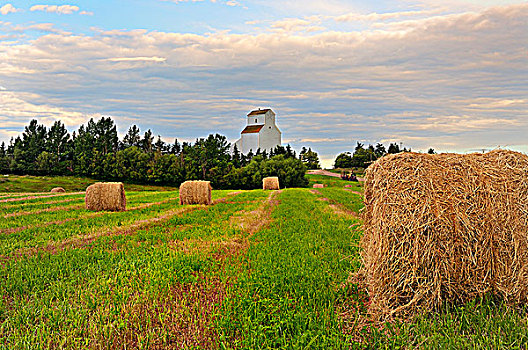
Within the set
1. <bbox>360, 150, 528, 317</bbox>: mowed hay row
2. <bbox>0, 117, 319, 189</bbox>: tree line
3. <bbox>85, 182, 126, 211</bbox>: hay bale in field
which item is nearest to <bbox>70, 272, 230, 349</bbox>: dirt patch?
<bbox>360, 150, 528, 317</bbox>: mowed hay row

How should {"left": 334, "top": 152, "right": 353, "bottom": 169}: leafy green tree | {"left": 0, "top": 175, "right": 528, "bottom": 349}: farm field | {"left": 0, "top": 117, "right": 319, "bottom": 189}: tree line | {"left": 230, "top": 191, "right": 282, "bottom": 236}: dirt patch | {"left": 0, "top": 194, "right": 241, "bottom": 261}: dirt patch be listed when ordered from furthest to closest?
{"left": 334, "top": 152, "right": 353, "bottom": 169}: leafy green tree, {"left": 0, "top": 117, "right": 319, "bottom": 189}: tree line, {"left": 230, "top": 191, "right": 282, "bottom": 236}: dirt patch, {"left": 0, "top": 194, "right": 241, "bottom": 261}: dirt patch, {"left": 0, "top": 175, "right": 528, "bottom": 349}: farm field

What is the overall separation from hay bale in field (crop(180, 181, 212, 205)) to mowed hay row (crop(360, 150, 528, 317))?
1844 centimetres

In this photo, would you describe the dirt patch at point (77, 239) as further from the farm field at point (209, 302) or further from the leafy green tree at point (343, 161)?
the leafy green tree at point (343, 161)

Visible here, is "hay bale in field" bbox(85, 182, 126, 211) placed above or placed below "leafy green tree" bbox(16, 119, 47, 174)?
below

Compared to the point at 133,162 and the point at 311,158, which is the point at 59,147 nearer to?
the point at 133,162

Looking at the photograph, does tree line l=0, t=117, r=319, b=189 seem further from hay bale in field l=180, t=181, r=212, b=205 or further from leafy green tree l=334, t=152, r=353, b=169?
hay bale in field l=180, t=181, r=212, b=205

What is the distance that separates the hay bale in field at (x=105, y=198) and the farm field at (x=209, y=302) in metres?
9.70

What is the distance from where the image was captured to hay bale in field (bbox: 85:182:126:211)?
20.0 m

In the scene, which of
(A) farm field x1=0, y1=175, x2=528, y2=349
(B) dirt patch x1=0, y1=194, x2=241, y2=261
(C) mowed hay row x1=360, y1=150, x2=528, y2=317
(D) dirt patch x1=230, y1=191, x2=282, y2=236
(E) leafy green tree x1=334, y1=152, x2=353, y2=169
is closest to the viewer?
(A) farm field x1=0, y1=175, x2=528, y2=349

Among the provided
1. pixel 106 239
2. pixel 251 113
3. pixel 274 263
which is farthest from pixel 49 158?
pixel 274 263

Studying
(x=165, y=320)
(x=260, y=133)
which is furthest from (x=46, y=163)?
(x=165, y=320)

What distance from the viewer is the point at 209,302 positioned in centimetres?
586

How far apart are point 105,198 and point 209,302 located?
16.1m

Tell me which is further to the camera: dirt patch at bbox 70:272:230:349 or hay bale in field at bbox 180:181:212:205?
hay bale in field at bbox 180:181:212:205
